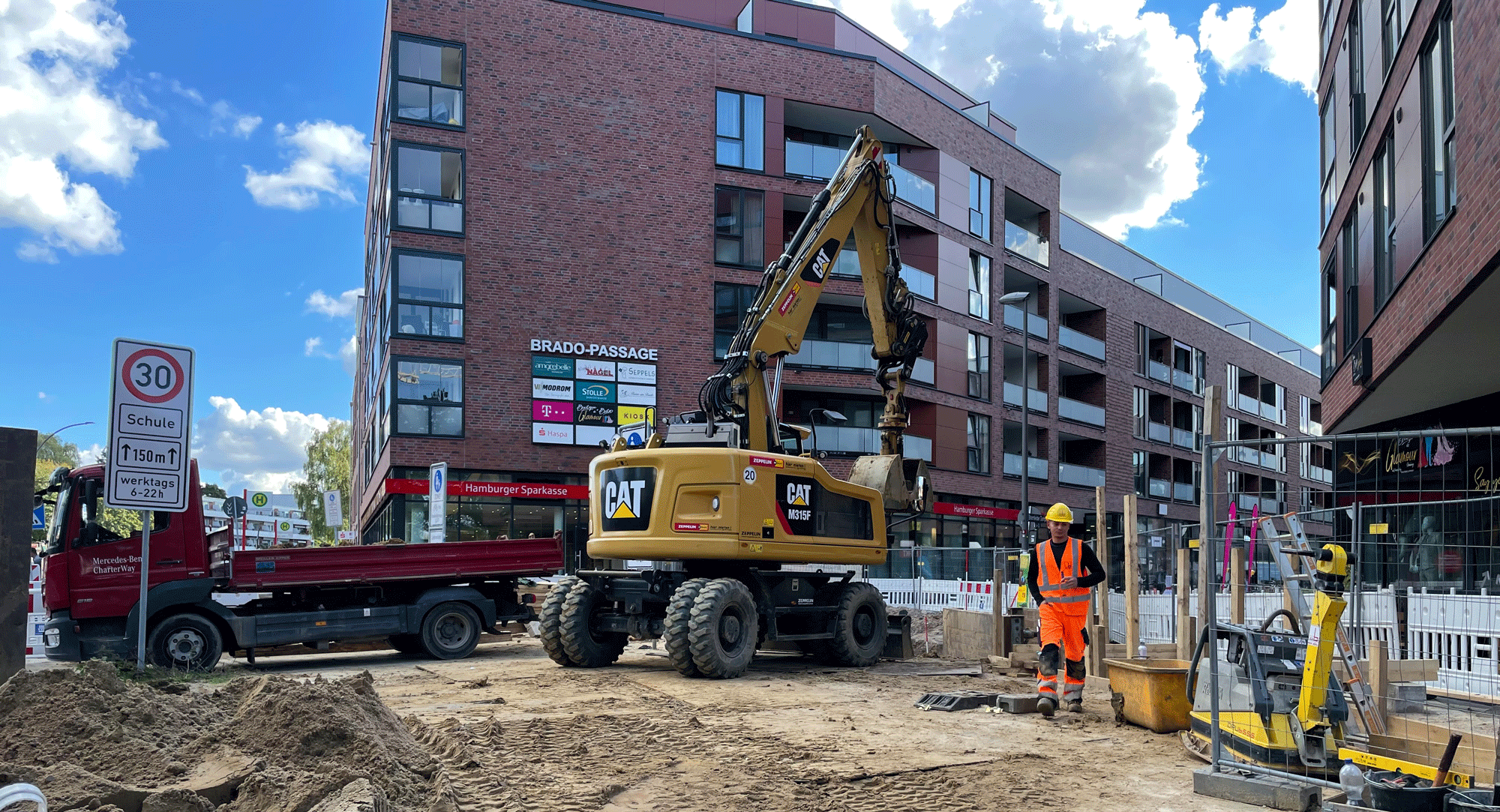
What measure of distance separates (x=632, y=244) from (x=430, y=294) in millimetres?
5760

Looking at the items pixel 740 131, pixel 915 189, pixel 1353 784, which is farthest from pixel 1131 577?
pixel 915 189

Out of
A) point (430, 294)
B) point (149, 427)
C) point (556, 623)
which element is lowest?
point (556, 623)

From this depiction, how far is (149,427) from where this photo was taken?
35.4 ft

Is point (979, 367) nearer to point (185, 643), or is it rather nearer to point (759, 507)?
point (759, 507)

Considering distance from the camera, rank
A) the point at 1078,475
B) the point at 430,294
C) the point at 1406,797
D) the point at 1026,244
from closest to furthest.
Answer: the point at 1406,797, the point at 430,294, the point at 1026,244, the point at 1078,475

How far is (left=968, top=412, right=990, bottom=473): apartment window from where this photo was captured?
1576 inches

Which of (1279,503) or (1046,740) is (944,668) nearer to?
(1046,740)

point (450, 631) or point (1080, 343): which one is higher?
point (1080, 343)

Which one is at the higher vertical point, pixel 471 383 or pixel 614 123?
pixel 614 123

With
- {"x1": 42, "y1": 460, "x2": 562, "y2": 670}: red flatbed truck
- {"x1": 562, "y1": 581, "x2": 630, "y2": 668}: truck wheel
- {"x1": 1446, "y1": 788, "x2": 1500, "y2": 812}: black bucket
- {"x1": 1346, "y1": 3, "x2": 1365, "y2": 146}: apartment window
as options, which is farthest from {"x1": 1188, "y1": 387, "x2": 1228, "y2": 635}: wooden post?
{"x1": 1346, "y1": 3, "x2": 1365, "y2": 146}: apartment window

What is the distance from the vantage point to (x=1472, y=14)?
11516 millimetres

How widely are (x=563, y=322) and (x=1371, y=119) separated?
66.0 feet

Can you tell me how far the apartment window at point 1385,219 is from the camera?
16.4 meters

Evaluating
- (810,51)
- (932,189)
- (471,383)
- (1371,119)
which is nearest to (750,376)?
(1371,119)
